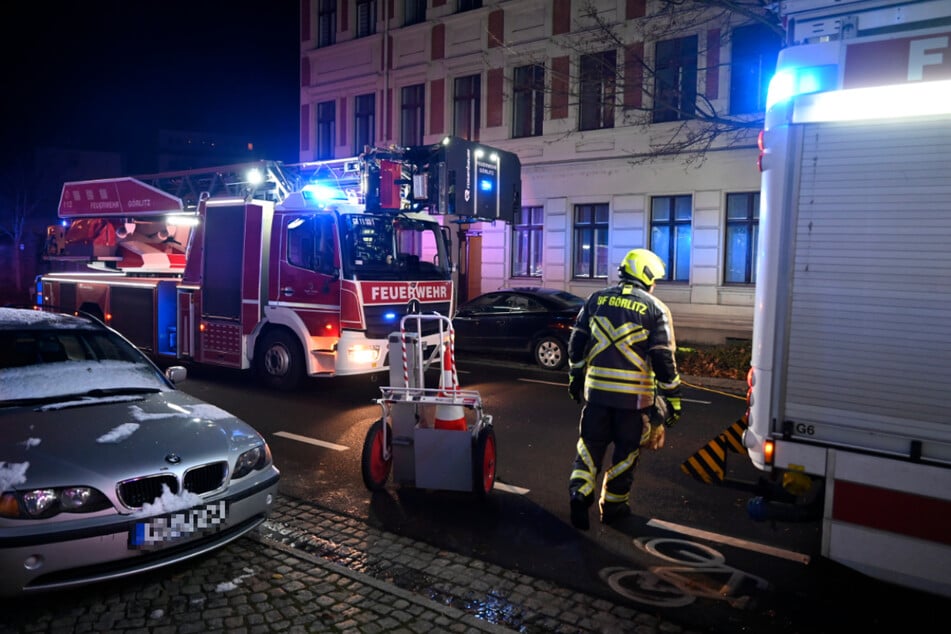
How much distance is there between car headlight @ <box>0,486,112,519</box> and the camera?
3.54 metres

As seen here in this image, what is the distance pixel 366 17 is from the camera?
2286 centimetres

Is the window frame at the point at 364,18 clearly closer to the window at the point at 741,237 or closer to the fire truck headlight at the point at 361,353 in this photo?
the window at the point at 741,237

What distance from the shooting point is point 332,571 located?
14.3ft

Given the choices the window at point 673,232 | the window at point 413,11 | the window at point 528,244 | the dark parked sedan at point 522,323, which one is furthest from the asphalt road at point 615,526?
the window at point 413,11

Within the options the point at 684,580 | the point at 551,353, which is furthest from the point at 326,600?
the point at 551,353

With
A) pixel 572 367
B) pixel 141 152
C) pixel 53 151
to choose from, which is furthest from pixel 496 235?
pixel 141 152

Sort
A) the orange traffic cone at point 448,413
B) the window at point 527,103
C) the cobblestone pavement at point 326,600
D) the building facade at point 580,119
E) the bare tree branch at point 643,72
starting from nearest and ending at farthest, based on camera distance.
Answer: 1. the cobblestone pavement at point 326,600
2. the orange traffic cone at point 448,413
3. the bare tree branch at point 643,72
4. the building facade at point 580,119
5. the window at point 527,103

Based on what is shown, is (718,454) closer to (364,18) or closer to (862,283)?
(862,283)

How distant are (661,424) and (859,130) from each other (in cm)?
244

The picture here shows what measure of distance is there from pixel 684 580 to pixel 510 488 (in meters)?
2.05

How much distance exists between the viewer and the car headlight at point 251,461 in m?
4.40

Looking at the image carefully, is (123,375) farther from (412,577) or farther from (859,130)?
(859,130)

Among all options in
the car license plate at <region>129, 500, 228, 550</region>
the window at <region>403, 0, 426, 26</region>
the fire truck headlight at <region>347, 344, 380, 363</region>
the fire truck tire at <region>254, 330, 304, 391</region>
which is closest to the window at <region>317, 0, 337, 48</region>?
the window at <region>403, 0, 426, 26</region>

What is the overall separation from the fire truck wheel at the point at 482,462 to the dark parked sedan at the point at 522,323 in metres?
6.76
